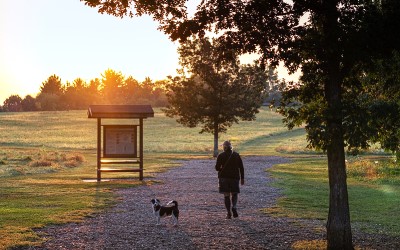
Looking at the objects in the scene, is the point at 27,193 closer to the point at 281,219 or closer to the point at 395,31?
the point at 281,219

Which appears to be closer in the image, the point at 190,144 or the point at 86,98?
the point at 190,144

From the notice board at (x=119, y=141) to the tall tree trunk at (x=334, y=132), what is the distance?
17.8 meters

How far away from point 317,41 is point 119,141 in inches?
738

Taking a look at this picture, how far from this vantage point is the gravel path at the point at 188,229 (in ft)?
45.3

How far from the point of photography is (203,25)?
42.5 feet

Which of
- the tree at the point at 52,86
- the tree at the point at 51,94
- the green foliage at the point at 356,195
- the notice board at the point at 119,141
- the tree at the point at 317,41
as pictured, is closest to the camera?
the tree at the point at 317,41

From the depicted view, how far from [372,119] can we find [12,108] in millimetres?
150618

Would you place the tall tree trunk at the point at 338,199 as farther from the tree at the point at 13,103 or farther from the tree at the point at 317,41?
the tree at the point at 13,103

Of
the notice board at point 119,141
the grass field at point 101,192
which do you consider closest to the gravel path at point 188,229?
the grass field at point 101,192

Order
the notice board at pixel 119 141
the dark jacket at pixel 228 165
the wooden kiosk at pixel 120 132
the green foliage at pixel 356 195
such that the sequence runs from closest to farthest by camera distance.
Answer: the dark jacket at pixel 228 165 < the green foliage at pixel 356 195 < the wooden kiosk at pixel 120 132 < the notice board at pixel 119 141

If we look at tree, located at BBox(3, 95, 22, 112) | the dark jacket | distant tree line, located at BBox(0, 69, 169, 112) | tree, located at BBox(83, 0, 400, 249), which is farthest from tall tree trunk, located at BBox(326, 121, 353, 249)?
tree, located at BBox(3, 95, 22, 112)

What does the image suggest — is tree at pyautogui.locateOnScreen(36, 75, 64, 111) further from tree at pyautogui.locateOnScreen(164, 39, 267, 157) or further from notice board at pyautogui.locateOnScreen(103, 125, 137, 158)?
notice board at pyautogui.locateOnScreen(103, 125, 137, 158)

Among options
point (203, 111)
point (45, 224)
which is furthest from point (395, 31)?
point (203, 111)

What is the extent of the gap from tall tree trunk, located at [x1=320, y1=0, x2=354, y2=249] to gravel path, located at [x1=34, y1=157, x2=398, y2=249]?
121 cm
